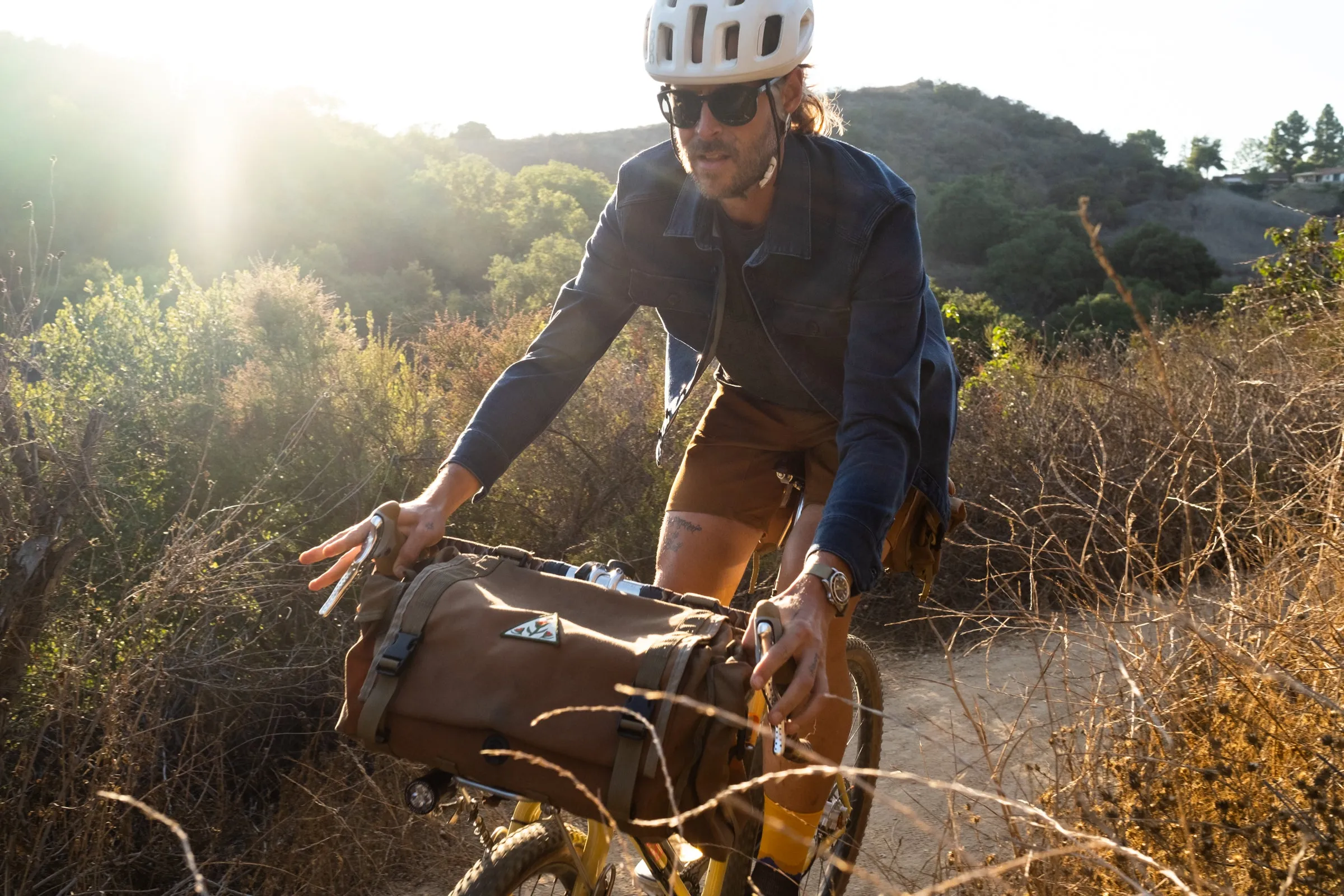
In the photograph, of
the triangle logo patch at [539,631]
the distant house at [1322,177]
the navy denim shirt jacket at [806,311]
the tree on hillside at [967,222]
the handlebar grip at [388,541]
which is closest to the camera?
the triangle logo patch at [539,631]

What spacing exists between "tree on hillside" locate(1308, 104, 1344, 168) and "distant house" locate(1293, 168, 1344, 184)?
2562 millimetres

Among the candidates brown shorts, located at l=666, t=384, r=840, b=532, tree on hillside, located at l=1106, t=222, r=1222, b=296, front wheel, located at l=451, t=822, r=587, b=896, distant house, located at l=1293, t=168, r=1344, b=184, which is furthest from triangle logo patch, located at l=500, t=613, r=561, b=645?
distant house, located at l=1293, t=168, r=1344, b=184

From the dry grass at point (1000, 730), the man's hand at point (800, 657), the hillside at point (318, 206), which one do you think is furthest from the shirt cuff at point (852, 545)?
the hillside at point (318, 206)

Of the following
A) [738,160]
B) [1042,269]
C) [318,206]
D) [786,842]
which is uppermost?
[738,160]

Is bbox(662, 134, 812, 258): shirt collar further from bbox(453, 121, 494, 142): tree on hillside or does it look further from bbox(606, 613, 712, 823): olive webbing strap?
bbox(453, 121, 494, 142): tree on hillside

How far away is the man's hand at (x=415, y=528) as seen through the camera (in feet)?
6.31

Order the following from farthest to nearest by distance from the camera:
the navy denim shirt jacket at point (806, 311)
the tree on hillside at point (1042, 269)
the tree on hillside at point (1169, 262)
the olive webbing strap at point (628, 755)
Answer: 1. the tree on hillside at point (1042, 269)
2. the tree on hillside at point (1169, 262)
3. the navy denim shirt jacket at point (806, 311)
4. the olive webbing strap at point (628, 755)

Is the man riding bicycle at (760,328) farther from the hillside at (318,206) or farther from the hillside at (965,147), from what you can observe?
the hillside at (965,147)

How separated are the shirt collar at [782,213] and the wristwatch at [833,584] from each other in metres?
0.87

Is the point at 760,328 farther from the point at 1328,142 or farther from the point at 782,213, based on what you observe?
the point at 1328,142

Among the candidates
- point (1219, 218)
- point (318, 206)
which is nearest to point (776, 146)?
point (318, 206)

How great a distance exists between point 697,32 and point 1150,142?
211 ft

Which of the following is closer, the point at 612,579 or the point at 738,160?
the point at 612,579

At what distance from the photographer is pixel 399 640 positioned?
5.77ft
